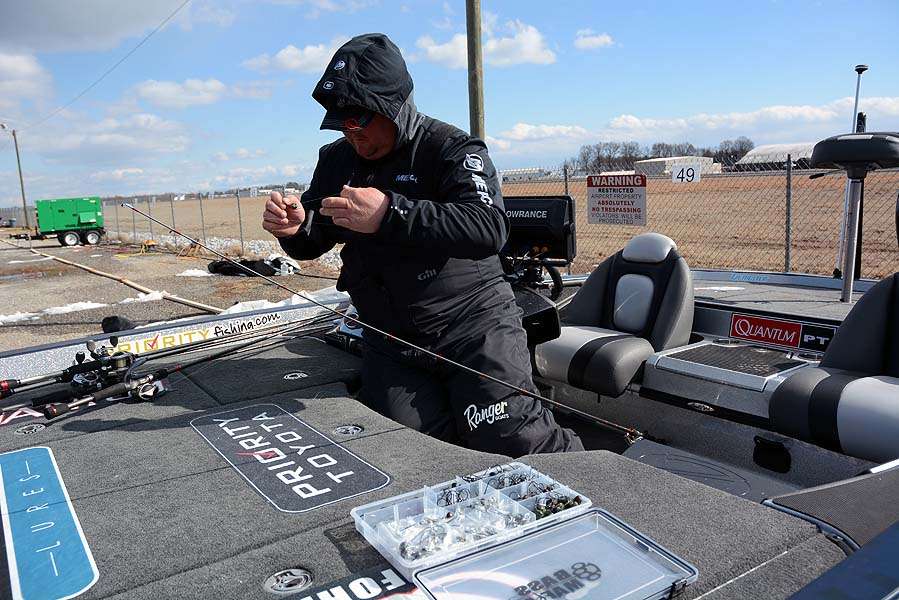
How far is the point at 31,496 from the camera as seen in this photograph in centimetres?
144

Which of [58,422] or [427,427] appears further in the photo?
[427,427]

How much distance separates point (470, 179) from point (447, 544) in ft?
4.11

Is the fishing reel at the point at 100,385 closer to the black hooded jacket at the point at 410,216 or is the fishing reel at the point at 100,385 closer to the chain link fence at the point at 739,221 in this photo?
the black hooded jacket at the point at 410,216

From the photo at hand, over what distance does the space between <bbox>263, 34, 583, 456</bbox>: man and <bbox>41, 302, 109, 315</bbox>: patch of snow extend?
828cm

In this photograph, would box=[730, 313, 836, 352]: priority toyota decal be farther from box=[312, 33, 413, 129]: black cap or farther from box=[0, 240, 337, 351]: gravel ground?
box=[0, 240, 337, 351]: gravel ground

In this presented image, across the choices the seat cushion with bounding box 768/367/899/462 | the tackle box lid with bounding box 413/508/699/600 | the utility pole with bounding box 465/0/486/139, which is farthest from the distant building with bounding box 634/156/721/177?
the tackle box lid with bounding box 413/508/699/600

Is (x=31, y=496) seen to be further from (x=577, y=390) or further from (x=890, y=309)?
(x=890, y=309)

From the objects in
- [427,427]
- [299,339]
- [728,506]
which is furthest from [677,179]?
[728,506]

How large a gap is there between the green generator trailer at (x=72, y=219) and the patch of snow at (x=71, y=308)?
13.6 meters

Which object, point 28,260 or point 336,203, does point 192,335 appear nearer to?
point 336,203

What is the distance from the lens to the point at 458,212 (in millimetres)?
1897

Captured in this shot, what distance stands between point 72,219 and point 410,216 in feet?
76.7

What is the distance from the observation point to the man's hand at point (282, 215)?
2.09 metres

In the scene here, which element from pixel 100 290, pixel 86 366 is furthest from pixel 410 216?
pixel 100 290
